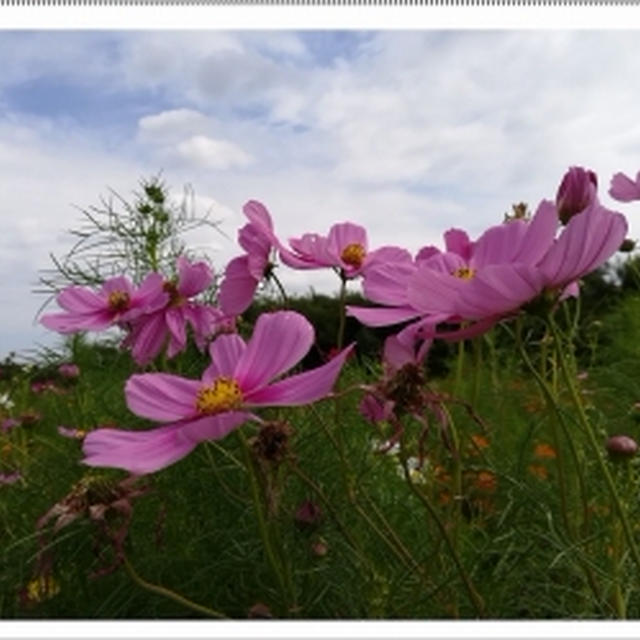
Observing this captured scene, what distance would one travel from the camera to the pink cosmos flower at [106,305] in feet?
2.57

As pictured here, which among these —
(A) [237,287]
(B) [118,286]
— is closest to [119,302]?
(B) [118,286]

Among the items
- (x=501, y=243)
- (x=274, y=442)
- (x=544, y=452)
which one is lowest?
(x=544, y=452)

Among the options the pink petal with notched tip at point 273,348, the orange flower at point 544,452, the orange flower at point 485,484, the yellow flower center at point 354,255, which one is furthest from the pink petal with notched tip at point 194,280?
the orange flower at point 544,452

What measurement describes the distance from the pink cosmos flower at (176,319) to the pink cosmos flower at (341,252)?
77 mm

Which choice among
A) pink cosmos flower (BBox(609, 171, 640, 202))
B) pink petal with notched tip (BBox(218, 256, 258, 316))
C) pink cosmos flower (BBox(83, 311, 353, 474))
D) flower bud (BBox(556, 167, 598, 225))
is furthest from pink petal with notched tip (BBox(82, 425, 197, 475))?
pink cosmos flower (BBox(609, 171, 640, 202))

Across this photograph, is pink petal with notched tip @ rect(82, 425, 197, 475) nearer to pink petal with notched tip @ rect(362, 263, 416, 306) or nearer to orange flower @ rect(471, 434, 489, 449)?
pink petal with notched tip @ rect(362, 263, 416, 306)

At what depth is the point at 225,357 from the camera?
583 millimetres

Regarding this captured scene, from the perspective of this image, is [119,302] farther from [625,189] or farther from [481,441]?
[481,441]

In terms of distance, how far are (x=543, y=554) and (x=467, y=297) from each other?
0.33 metres

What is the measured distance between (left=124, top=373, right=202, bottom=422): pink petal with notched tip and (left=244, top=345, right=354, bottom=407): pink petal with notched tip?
0.11ft

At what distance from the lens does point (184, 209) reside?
1.34 meters

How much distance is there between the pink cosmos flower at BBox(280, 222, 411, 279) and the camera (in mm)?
746

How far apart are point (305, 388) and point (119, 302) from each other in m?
0.35

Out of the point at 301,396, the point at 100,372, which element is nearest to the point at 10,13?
the point at 301,396
